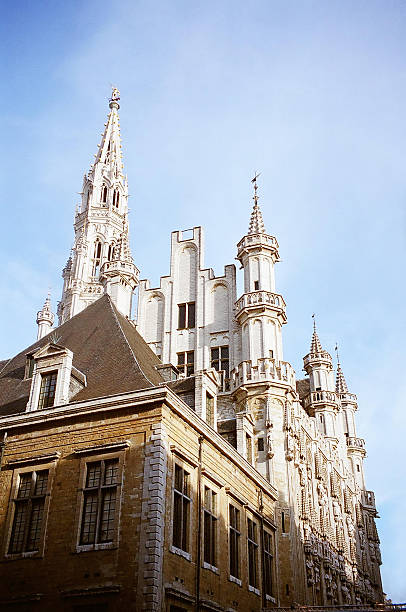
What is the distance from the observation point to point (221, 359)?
36688mm

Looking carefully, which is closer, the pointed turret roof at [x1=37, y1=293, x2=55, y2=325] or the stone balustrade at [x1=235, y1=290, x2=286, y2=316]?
the stone balustrade at [x1=235, y1=290, x2=286, y2=316]

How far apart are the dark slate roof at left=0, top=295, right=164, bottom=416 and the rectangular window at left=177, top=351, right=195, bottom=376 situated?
203 inches

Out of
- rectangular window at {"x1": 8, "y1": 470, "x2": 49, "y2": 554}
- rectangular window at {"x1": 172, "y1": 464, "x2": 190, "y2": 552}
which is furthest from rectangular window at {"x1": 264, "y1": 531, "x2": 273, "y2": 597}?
rectangular window at {"x1": 8, "y1": 470, "x2": 49, "y2": 554}

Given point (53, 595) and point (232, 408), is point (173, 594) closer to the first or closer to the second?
point (53, 595)

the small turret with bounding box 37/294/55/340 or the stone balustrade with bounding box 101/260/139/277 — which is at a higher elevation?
the small turret with bounding box 37/294/55/340

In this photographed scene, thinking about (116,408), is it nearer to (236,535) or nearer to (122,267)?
(236,535)

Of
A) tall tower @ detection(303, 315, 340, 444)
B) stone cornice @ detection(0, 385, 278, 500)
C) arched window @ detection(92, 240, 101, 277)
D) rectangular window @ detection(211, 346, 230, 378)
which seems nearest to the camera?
stone cornice @ detection(0, 385, 278, 500)

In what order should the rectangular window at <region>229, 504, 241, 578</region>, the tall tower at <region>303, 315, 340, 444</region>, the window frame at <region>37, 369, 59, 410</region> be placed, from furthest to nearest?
the tall tower at <region>303, 315, 340, 444</region>, the rectangular window at <region>229, 504, 241, 578</region>, the window frame at <region>37, 369, 59, 410</region>

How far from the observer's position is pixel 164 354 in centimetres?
3741

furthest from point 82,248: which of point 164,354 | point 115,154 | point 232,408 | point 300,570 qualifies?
point 300,570

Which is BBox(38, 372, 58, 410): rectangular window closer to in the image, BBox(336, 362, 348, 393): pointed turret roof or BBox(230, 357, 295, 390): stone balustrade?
BBox(230, 357, 295, 390): stone balustrade

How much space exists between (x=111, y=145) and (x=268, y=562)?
48367 mm

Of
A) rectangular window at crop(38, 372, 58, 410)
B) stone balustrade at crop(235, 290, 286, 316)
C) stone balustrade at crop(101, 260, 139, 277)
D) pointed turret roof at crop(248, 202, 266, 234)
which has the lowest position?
rectangular window at crop(38, 372, 58, 410)

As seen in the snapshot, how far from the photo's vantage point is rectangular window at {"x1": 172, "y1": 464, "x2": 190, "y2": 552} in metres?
22.3
